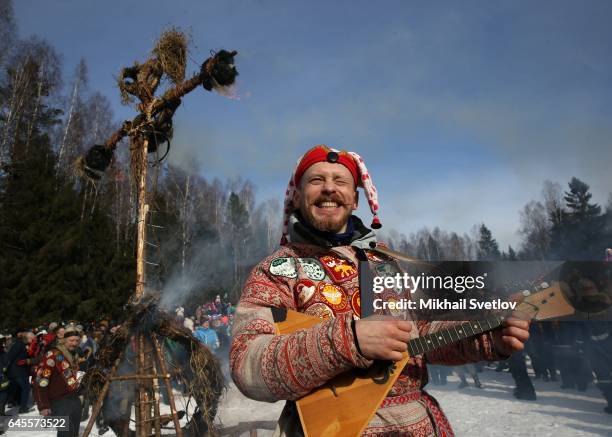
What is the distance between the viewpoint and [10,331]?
51.5 ft

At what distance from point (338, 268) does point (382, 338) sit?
2.04 feet

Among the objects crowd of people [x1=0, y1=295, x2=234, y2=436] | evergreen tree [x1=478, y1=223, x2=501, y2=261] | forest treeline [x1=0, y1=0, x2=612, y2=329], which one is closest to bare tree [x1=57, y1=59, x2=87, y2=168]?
forest treeline [x1=0, y1=0, x2=612, y2=329]

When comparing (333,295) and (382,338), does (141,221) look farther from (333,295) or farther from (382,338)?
(382,338)

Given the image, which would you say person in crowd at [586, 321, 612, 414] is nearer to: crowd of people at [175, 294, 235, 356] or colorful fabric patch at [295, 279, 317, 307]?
colorful fabric patch at [295, 279, 317, 307]

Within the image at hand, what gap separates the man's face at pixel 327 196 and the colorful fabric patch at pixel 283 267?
0.25 metres

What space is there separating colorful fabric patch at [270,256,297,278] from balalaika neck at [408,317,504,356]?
578 mm

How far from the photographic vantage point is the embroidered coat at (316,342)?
1.39 meters

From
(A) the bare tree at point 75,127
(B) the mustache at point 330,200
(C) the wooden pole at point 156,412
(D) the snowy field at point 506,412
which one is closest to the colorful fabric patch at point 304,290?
(B) the mustache at point 330,200

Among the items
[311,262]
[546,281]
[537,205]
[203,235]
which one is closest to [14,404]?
[311,262]

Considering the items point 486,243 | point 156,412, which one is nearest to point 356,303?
point 156,412

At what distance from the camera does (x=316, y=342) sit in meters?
1.39

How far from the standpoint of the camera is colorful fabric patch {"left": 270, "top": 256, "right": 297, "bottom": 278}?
1.84 m

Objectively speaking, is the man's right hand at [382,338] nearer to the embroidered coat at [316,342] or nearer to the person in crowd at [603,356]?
the embroidered coat at [316,342]

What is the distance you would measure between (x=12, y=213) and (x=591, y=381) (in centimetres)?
2105
